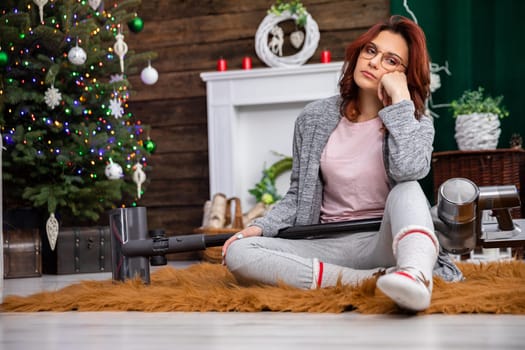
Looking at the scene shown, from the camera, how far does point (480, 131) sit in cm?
373

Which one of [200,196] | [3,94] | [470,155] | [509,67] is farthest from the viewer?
[200,196]

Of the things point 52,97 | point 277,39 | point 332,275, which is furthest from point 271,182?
point 332,275

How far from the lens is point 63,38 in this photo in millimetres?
3453

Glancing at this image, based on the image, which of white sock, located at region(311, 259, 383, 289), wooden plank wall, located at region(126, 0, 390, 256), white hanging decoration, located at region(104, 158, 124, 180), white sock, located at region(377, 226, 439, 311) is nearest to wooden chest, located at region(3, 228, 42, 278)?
white hanging decoration, located at region(104, 158, 124, 180)

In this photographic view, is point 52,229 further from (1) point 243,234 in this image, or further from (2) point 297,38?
(2) point 297,38

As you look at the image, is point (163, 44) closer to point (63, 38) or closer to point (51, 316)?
point (63, 38)

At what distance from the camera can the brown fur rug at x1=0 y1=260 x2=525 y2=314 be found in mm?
1625

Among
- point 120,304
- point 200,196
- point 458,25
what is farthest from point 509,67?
point 120,304

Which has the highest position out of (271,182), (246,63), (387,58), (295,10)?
(295,10)

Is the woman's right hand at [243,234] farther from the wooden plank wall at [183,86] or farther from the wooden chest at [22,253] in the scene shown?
the wooden plank wall at [183,86]

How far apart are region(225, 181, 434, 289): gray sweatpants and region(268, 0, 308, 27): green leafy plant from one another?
2494mm

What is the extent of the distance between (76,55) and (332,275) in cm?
195

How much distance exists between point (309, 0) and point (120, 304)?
2955mm

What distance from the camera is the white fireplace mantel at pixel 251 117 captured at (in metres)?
4.36
